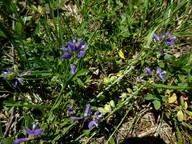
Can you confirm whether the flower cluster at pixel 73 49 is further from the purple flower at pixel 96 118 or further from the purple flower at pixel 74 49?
the purple flower at pixel 96 118

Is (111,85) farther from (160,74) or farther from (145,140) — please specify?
(145,140)

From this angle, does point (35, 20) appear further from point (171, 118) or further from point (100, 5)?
point (171, 118)

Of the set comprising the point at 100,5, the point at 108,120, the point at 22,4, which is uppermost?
the point at 22,4

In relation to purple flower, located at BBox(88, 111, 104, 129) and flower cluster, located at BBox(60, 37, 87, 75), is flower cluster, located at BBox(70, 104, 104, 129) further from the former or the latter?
flower cluster, located at BBox(60, 37, 87, 75)

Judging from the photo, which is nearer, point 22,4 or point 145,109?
point 145,109

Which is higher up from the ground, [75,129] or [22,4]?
[22,4]

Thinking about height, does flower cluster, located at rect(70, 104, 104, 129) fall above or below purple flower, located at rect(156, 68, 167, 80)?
below

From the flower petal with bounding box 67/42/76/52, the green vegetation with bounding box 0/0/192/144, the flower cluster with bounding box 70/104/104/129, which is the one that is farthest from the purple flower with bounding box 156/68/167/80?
the flower petal with bounding box 67/42/76/52

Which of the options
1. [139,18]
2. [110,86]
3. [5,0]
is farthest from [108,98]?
[5,0]

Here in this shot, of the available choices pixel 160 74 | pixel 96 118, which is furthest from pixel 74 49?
pixel 160 74

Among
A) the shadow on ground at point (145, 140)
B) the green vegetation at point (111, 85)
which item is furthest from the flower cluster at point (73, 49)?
the shadow on ground at point (145, 140)

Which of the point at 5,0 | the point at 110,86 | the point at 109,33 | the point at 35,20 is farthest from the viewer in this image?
the point at 35,20
